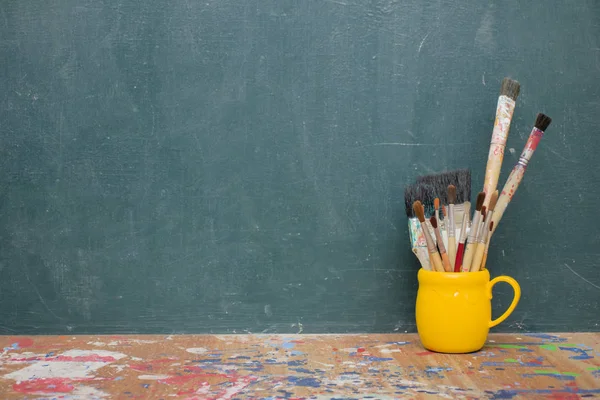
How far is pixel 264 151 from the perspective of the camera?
132cm

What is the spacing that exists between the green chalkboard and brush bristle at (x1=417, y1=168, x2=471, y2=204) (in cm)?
12

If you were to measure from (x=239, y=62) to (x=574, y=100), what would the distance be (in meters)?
0.66

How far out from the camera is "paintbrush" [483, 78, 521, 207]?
122 cm

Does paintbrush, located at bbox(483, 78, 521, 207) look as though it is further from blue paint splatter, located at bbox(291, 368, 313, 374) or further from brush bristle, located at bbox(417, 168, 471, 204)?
blue paint splatter, located at bbox(291, 368, 313, 374)

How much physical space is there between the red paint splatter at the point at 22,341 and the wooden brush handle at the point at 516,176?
89 cm

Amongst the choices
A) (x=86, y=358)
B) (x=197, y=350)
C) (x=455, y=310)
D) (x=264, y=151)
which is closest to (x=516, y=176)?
(x=455, y=310)

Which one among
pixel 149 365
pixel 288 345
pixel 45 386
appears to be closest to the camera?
pixel 45 386

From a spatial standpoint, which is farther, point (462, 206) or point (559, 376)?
point (462, 206)

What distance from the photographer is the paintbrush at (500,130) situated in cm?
122

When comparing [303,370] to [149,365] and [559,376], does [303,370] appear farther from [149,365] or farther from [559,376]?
[559,376]

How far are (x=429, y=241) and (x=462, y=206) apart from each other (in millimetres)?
88

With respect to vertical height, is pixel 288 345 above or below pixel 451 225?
below

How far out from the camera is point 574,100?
→ 133 centimetres

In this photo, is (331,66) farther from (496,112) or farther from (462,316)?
(462,316)
